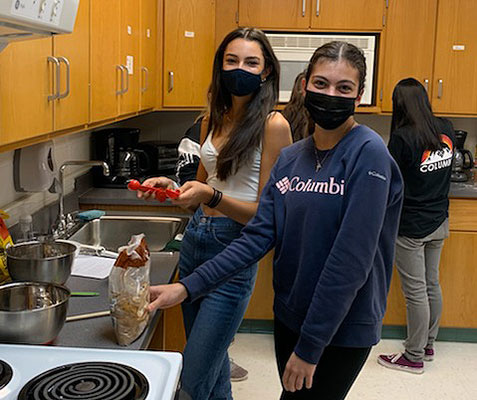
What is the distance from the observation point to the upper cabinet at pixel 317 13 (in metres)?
3.84

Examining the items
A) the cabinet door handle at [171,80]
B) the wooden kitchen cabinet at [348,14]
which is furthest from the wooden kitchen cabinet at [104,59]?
the wooden kitchen cabinet at [348,14]

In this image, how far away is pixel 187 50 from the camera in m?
3.73

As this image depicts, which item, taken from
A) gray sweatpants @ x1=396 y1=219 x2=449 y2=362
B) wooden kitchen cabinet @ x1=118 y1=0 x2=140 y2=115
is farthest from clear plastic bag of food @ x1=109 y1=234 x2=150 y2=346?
gray sweatpants @ x1=396 y1=219 x2=449 y2=362

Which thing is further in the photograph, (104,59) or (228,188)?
(104,59)

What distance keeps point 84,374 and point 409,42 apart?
3213 millimetres

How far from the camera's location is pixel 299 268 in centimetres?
168

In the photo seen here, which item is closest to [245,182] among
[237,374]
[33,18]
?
[33,18]

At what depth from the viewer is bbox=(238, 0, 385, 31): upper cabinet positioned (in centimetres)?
384

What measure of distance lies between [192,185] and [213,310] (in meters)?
0.38

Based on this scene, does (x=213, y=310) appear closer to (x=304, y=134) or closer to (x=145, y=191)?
(x=145, y=191)

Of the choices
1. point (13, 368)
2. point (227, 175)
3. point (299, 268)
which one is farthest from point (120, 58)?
point (13, 368)

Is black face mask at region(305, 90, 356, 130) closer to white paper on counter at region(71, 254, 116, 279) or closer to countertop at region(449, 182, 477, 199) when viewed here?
white paper on counter at region(71, 254, 116, 279)

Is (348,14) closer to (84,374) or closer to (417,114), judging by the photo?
(417,114)

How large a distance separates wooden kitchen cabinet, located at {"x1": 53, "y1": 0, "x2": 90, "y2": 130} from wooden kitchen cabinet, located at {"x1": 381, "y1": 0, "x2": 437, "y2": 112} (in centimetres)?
231
